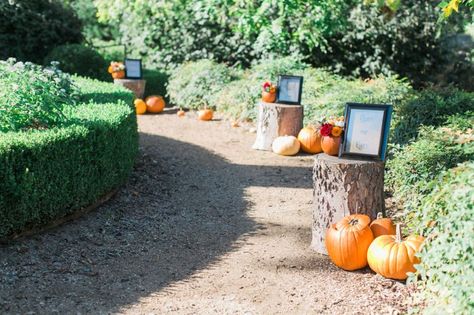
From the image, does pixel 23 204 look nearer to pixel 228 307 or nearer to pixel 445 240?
pixel 228 307

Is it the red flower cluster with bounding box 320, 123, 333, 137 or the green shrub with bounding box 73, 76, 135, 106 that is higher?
the red flower cluster with bounding box 320, 123, 333, 137

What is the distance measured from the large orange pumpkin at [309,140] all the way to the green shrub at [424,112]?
113 centimetres

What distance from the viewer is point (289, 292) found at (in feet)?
14.5

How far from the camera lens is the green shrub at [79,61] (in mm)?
12656

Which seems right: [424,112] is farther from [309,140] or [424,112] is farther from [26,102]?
[26,102]

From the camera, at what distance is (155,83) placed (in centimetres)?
1348

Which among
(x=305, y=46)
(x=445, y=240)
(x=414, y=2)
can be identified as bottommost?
(x=445, y=240)

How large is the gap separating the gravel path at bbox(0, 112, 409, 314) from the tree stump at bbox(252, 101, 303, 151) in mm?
1431

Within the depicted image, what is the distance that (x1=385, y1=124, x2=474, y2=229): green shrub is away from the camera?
5648 millimetres

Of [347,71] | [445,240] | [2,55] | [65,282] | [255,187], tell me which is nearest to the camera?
[445,240]

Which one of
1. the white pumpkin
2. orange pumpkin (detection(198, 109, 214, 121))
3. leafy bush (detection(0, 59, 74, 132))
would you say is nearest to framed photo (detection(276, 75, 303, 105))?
the white pumpkin

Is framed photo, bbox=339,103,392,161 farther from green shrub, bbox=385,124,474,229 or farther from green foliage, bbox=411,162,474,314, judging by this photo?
green foliage, bbox=411,162,474,314

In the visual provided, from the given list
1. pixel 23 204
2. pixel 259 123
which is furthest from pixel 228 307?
pixel 259 123

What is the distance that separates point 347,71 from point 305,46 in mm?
1210
